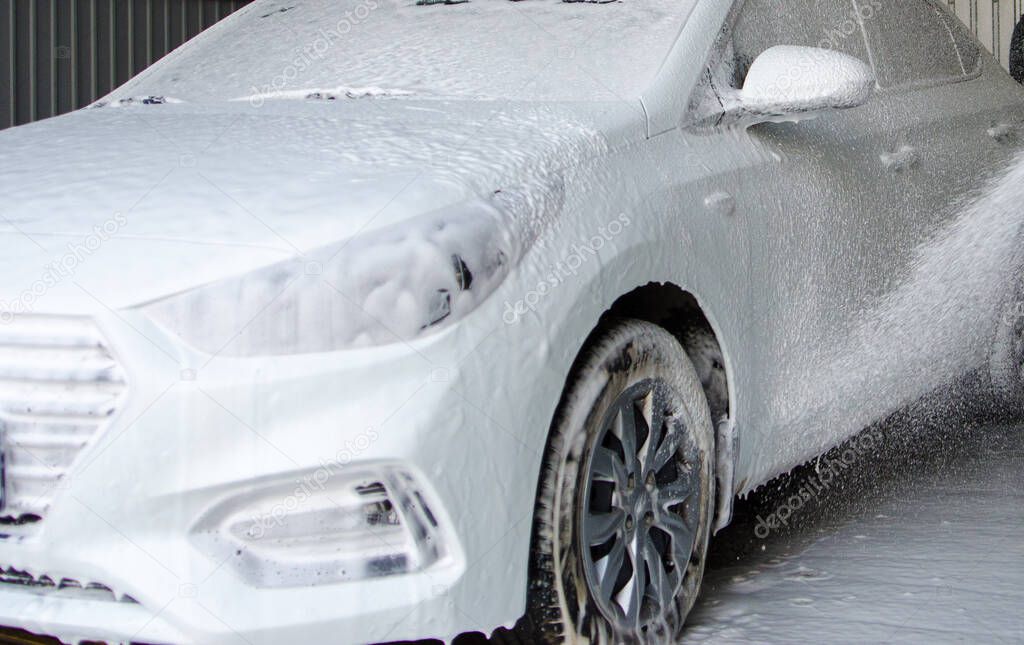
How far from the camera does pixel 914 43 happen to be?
4012 millimetres

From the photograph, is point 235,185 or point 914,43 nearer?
point 235,185

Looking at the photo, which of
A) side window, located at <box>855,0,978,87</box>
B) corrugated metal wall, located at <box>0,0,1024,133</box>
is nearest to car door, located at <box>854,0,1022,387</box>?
side window, located at <box>855,0,978,87</box>

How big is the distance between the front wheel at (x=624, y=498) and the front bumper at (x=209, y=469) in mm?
322

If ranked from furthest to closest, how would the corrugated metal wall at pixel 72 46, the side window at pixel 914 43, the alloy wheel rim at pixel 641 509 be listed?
the corrugated metal wall at pixel 72 46, the side window at pixel 914 43, the alloy wheel rim at pixel 641 509

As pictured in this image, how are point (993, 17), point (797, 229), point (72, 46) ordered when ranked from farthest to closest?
point (993, 17) < point (72, 46) < point (797, 229)

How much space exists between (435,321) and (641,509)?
Result: 0.72m

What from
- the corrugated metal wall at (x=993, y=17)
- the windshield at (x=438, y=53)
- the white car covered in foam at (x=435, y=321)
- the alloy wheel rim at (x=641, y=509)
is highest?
the corrugated metal wall at (x=993, y=17)

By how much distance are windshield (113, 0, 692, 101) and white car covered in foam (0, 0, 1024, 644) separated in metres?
0.01

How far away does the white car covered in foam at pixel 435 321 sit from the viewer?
6.22ft

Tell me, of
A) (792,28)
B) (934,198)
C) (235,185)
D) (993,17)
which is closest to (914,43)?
(934,198)

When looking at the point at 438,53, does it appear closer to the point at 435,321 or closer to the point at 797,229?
the point at 797,229

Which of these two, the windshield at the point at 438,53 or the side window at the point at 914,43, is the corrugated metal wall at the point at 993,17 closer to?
the side window at the point at 914,43

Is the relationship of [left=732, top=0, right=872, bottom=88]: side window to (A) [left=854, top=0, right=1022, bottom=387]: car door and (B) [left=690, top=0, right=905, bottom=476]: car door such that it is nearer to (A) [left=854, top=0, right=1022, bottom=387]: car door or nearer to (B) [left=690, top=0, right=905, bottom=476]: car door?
(B) [left=690, top=0, right=905, bottom=476]: car door

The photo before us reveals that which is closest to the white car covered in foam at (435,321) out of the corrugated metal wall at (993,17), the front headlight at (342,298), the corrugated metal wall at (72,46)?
the front headlight at (342,298)
